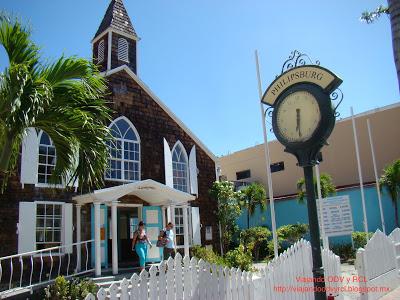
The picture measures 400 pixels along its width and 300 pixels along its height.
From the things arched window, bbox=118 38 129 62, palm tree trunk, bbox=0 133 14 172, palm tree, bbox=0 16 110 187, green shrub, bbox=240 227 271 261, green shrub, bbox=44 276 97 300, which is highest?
arched window, bbox=118 38 129 62

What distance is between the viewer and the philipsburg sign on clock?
5004mm

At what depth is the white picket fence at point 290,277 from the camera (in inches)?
261

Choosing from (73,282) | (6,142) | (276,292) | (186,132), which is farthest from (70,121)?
(186,132)

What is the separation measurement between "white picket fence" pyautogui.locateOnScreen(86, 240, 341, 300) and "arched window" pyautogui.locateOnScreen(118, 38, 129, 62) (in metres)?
13.1

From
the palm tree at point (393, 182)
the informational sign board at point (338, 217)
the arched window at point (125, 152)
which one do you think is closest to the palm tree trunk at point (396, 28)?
the informational sign board at point (338, 217)

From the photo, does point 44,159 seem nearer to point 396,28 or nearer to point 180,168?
point 180,168

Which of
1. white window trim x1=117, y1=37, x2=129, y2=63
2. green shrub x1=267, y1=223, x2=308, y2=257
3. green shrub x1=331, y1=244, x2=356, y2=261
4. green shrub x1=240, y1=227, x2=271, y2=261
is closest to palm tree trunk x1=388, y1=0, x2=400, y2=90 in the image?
white window trim x1=117, y1=37, x2=129, y2=63

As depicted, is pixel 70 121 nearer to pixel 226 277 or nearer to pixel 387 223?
pixel 226 277

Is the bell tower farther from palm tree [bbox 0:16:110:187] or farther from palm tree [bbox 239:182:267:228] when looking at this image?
palm tree [bbox 0:16:110:187]

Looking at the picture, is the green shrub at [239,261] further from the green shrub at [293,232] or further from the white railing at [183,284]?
the green shrub at [293,232]

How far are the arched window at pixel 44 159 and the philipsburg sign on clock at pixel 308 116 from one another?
10.0 m

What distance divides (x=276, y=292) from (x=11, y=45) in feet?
18.0

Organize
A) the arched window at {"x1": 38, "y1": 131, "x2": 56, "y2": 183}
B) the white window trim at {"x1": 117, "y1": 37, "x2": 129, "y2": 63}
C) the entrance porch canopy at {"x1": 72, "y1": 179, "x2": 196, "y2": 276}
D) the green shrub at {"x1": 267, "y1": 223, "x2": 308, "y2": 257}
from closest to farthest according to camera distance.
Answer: the entrance porch canopy at {"x1": 72, "y1": 179, "x2": 196, "y2": 276}, the arched window at {"x1": 38, "y1": 131, "x2": 56, "y2": 183}, the white window trim at {"x1": 117, "y1": 37, "x2": 129, "y2": 63}, the green shrub at {"x1": 267, "y1": 223, "x2": 308, "y2": 257}

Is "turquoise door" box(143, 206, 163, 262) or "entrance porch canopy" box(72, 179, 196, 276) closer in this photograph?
"entrance porch canopy" box(72, 179, 196, 276)
